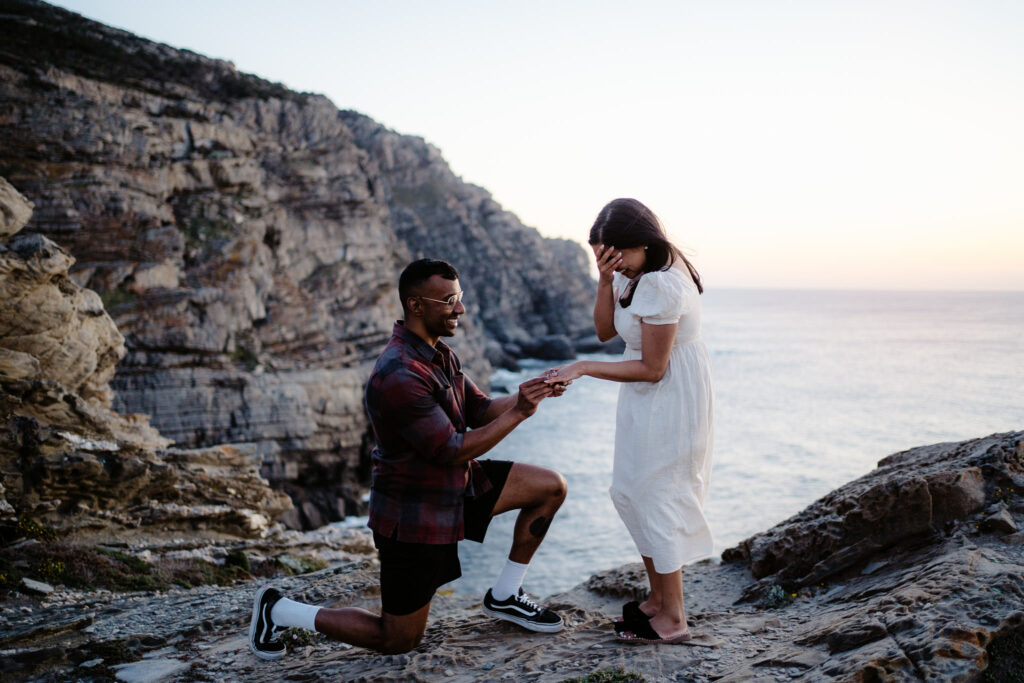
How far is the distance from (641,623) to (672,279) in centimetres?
234

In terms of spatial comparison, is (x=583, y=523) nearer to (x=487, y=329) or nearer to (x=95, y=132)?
(x=95, y=132)

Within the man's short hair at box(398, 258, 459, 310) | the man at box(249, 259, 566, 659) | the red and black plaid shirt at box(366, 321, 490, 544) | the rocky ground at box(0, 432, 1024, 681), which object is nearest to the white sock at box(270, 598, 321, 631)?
the man at box(249, 259, 566, 659)

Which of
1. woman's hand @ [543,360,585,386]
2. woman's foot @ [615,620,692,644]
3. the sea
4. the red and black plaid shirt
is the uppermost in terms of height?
woman's hand @ [543,360,585,386]

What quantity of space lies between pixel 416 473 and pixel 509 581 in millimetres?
1263

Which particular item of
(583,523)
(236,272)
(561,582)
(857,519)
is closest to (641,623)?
(857,519)

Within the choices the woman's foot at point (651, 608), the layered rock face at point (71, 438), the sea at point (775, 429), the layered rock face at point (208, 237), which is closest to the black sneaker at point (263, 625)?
the woman's foot at point (651, 608)

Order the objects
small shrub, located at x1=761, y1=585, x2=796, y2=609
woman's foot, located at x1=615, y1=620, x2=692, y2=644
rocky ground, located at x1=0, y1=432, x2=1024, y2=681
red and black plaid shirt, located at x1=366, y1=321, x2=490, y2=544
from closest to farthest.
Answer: rocky ground, located at x1=0, y1=432, x2=1024, y2=681, red and black plaid shirt, located at x1=366, y1=321, x2=490, y2=544, woman's foot, located at x1=615, y1=620, x2=692, y2=644, small shrub, located at x1=761, y1=585, x2=796, y2=609

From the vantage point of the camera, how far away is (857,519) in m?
5.54

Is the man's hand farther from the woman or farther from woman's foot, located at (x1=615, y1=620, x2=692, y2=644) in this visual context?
woman's foot, located at (x1=615, y1=620, x2=692, y2=644)

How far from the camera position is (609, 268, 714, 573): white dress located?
436 cm

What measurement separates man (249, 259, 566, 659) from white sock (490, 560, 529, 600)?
17.5 inches

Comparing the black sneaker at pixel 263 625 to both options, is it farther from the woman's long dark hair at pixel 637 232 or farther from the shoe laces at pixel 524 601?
the woman's long dark hair at pixel 637 232

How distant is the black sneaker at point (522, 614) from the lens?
4.79 m

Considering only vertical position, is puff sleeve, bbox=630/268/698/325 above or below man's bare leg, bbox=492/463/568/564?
above
